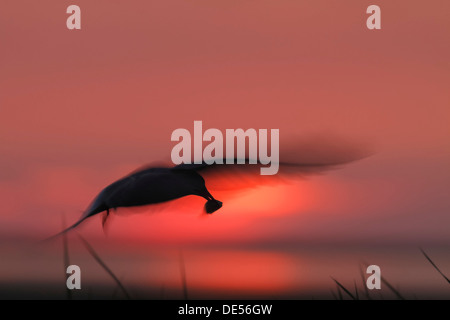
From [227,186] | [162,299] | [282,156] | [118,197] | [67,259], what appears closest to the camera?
[67,259]

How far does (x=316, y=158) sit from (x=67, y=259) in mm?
1577

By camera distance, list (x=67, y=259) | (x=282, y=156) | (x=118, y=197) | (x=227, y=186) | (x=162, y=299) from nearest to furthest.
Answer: (x=67, y=259), (x=162, y=299), (x=118, y=197), (x=282, y=156), (x=227, y=186)

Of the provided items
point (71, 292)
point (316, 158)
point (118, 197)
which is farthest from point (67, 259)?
point (316, 158)

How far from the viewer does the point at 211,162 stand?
2789mm

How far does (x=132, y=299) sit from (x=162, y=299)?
148 mm

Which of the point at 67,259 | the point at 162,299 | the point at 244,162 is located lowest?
the point at 162,299

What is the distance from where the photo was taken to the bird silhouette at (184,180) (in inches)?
96.0

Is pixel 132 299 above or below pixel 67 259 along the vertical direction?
below

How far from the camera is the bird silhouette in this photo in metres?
2.44

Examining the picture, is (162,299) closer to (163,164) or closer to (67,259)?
(67,259)

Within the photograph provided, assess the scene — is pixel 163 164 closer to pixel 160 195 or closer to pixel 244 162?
pixel 160 195

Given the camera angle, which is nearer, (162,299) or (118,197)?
(162,299)

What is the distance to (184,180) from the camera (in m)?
2.72

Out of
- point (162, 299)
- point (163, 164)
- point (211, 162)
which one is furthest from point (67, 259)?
point (211, 162)
